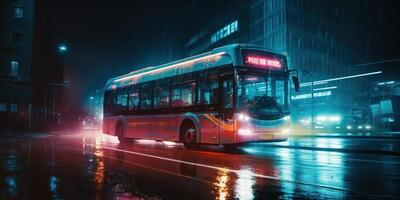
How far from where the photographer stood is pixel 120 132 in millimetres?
22906

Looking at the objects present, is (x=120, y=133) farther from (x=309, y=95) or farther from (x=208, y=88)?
(x=309, y=95)

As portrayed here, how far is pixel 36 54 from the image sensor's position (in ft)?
153

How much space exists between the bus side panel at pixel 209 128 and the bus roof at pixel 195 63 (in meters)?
2.08

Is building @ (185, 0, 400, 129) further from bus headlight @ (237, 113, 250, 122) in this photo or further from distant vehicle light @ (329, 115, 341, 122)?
bus headlight @ (237, 113, 250, 122)

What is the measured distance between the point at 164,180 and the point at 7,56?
41.3 meters

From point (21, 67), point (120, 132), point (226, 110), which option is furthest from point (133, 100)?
point (21, 67)

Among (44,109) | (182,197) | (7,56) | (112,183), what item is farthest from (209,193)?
(44,109)

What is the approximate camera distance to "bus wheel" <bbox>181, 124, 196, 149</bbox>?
16.5m

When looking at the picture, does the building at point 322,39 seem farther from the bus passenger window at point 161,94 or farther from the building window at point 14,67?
the bus passenger window at point 161,94

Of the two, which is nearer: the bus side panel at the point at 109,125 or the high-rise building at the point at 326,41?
the bus side panel at the point at 109,125

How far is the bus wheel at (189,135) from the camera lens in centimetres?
1653

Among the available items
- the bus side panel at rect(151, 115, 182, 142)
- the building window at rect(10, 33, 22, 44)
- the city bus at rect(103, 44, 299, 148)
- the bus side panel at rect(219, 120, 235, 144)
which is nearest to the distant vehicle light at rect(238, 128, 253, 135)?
the city bus at rect(103, 44, 299, 148)

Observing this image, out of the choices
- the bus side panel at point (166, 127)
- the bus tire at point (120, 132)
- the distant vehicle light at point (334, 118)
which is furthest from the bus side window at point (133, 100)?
the distant vehicle light at point (334, 118)

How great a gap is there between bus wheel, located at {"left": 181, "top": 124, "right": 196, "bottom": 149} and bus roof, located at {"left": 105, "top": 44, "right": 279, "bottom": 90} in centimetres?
248
